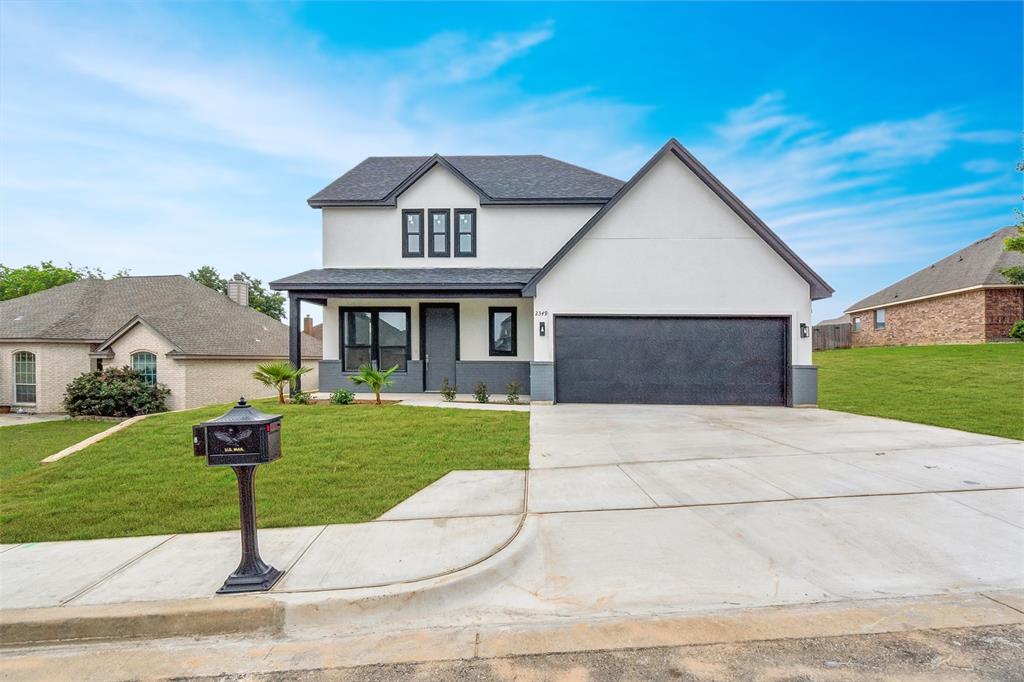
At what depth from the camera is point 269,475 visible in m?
6.46

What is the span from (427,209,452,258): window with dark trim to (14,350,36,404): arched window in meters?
19.8

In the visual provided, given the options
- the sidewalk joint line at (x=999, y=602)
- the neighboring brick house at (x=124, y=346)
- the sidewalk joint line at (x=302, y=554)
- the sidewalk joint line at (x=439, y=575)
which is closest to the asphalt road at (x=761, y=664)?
the sidewalk joint line at (x=999, y=602)

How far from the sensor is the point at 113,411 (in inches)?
726

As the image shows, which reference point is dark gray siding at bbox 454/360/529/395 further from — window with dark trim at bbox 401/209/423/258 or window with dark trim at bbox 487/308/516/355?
window with dark trim at bbox 401/209/423/258

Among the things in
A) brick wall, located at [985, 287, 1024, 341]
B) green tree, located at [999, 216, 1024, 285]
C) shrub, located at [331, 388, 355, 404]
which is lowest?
shrub, located at [331, 388, 355, 404]

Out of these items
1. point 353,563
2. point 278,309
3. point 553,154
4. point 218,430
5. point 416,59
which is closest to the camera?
point 218,430

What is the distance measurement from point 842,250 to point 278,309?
47845 millimetres

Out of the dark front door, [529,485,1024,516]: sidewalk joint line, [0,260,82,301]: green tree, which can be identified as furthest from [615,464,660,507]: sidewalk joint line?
[0,260,82,301]: green tree

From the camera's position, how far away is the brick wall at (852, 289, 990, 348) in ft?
82.0

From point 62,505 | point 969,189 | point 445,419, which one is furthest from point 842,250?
point 62,505

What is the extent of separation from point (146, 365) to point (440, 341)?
1430 centimetres

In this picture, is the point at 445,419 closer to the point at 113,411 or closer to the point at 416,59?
the point at 416,59

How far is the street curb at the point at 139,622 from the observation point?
3.24 meters

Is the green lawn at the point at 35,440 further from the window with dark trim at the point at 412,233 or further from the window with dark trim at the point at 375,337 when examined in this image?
the window with dark trim at the point at 412,233
